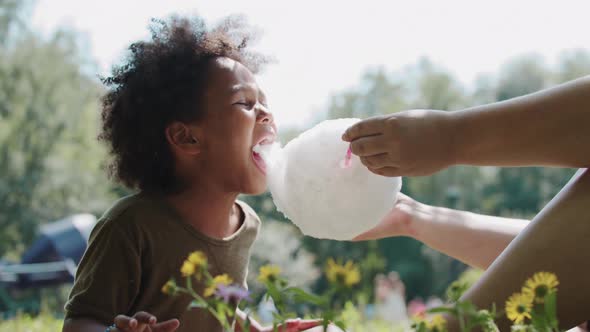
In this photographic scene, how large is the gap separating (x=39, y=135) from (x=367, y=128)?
1934 centimetres

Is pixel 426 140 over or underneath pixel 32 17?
underneath

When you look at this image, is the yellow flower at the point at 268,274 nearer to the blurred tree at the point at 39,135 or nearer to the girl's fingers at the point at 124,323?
the girl's fingers at the point at 124,323

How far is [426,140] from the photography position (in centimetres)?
110

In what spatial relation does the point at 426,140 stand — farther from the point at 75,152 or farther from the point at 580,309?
the point at 75,152

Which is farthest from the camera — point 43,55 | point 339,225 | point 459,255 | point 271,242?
point 43,55

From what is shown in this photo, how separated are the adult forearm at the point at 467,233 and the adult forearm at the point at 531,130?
505 millimetres

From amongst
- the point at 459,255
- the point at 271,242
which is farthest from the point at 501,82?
the point at 459,255

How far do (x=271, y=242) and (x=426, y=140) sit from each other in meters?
16.2

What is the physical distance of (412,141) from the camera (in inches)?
43.4

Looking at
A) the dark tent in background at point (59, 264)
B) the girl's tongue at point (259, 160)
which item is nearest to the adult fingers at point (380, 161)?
the girl's tongue at point (259, 160)

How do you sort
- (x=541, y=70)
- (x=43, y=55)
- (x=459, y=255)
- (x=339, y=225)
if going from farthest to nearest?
1. (x=541, y=70)
2. (x=43, y=55)
3. (x=459, y=255)
4. (x=339, y=225)

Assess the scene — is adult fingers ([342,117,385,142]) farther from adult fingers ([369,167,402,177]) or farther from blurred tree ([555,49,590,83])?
blurred tree ([555,49,590,83])

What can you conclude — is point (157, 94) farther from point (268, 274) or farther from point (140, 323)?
point (268, 274)

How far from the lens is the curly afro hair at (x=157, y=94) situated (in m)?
1.82
